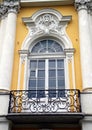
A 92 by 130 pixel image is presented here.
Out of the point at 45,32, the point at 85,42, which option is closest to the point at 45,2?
the point at 45,32

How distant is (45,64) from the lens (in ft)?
39.5

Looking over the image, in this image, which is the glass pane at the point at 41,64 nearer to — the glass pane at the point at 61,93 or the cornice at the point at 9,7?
the glass pane at the point at 61,93

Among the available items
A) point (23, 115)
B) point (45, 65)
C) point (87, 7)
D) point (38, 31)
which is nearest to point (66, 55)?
point (45, 65)

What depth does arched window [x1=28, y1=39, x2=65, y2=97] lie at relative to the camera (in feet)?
37.5

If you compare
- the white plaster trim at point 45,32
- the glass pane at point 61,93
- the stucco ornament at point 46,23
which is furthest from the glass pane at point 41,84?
the stucco ornament at point 46,23

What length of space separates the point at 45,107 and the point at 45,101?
0.58m

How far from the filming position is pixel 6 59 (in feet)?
37.4

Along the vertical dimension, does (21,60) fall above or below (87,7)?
below

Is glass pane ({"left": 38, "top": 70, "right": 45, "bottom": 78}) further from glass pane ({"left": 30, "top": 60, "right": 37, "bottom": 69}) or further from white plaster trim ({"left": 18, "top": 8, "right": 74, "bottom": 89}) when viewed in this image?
white plaster trim ({"left": 18, "top": 8, "right": 74, "bottom": 89})

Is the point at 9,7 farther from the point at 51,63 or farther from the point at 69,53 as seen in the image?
the point at 69,53

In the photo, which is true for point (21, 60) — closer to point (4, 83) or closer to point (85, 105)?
point (4, 83)

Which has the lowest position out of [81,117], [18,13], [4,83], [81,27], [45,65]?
[81,117]

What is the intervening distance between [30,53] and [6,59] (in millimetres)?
1380

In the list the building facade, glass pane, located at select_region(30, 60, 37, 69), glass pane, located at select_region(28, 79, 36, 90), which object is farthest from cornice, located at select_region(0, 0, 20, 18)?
A: glass pane, located at select_region(28, 79, 36, 90)
